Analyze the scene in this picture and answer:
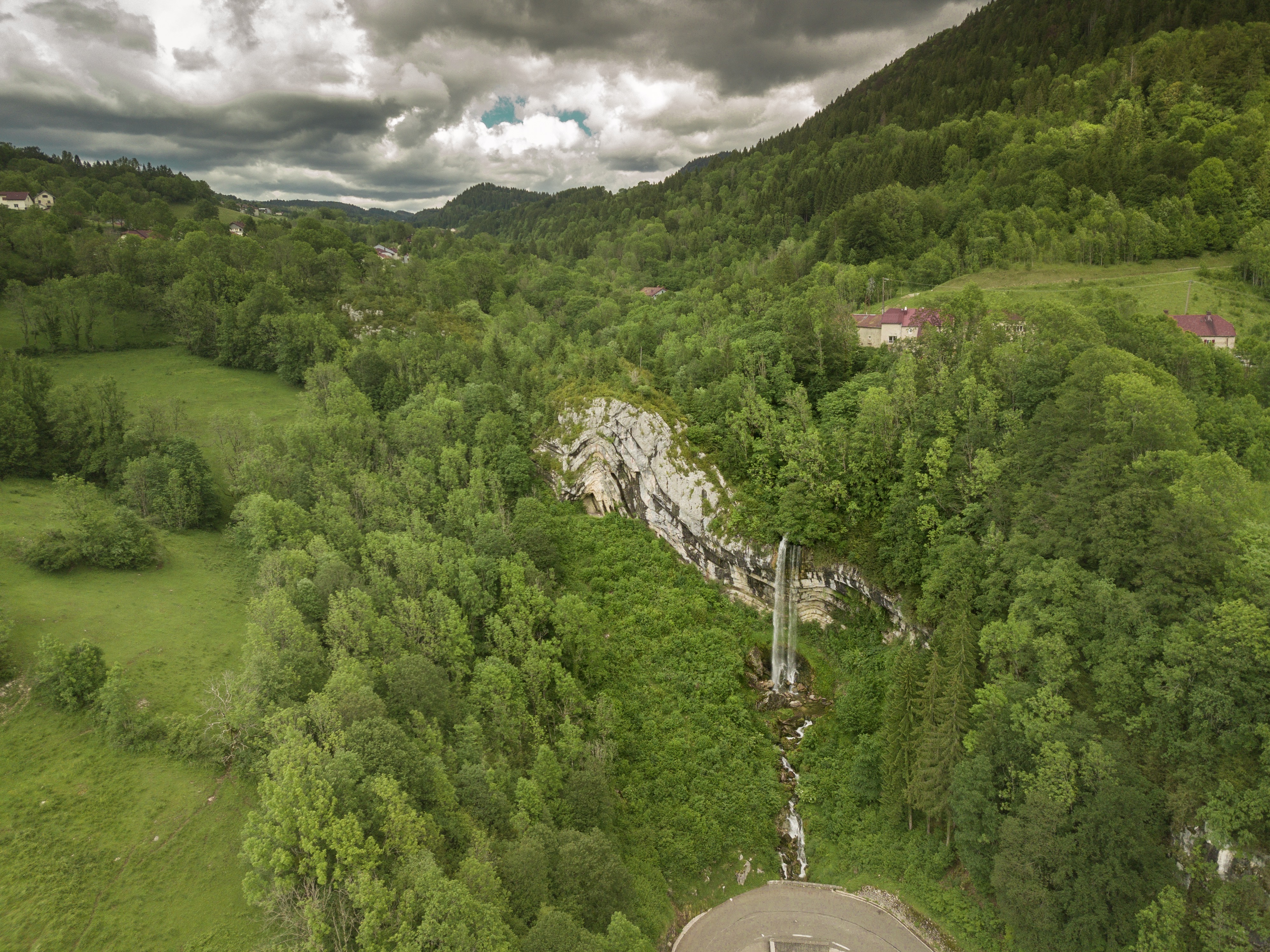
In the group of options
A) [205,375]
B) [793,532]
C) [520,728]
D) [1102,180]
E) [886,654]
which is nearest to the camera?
[520,728]

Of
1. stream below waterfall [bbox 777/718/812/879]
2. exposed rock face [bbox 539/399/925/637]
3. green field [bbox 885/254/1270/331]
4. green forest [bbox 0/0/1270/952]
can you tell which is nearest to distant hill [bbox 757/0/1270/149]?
green forest [bbox 0/0/1270/952]

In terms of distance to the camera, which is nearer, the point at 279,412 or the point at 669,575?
the point at 669,575

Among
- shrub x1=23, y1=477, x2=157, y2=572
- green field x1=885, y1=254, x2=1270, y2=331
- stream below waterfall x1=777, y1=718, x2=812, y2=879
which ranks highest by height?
green field x1=885, y1=254, x2=1270, y2=331

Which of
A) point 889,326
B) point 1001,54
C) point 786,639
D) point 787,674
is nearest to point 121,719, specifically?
point 787,674

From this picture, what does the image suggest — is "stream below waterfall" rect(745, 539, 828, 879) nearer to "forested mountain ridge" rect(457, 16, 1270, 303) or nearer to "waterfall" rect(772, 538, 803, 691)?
"waterfall" rect(772, 538, 803, 691)

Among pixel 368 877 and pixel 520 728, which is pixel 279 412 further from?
pixel 368 877

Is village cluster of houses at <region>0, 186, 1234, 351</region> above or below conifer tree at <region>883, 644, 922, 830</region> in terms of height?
above

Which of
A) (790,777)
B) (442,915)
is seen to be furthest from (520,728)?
(790,777)
